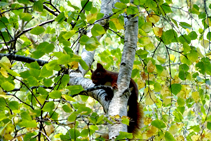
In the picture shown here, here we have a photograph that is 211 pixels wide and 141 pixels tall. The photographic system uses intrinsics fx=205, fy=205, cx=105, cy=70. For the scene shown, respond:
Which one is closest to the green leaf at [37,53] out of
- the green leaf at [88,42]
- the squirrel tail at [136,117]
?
the green leaf at [88,42]

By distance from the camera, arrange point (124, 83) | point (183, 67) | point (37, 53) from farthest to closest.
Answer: point (183, 67), point (124, 83), point (37, 53)

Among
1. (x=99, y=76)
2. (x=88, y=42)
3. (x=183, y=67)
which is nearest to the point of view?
(x=88, y=42)

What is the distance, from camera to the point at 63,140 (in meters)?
1.09

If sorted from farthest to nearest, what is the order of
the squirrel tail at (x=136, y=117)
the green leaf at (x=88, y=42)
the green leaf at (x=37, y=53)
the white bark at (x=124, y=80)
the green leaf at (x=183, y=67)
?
the squirrel tail at (x=136, y=117), the green leaf at (x=183, y=67), the white bark at (x=124, y=80), the green leaf at (x=37, y=53), the green leaf at (x=88, y=42)

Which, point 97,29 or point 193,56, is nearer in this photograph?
point 97,29

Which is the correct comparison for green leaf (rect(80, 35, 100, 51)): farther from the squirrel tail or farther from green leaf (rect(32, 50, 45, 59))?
the squirrel tail

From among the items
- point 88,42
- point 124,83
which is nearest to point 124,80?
point 124,83

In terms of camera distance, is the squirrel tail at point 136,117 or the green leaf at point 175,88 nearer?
the green leaf at point 175,88

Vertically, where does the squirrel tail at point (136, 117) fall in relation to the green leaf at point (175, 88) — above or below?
below

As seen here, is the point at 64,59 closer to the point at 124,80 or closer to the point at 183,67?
the point at 124,80

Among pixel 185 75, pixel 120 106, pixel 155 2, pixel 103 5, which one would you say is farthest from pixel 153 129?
pixel 103 5

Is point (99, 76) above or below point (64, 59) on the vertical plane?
above

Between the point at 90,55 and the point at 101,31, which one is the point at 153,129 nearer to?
the point at 101,31

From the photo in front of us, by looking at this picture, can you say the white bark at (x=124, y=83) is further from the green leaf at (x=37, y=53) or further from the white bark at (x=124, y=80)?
the green leaf at (x=37, y=53)
